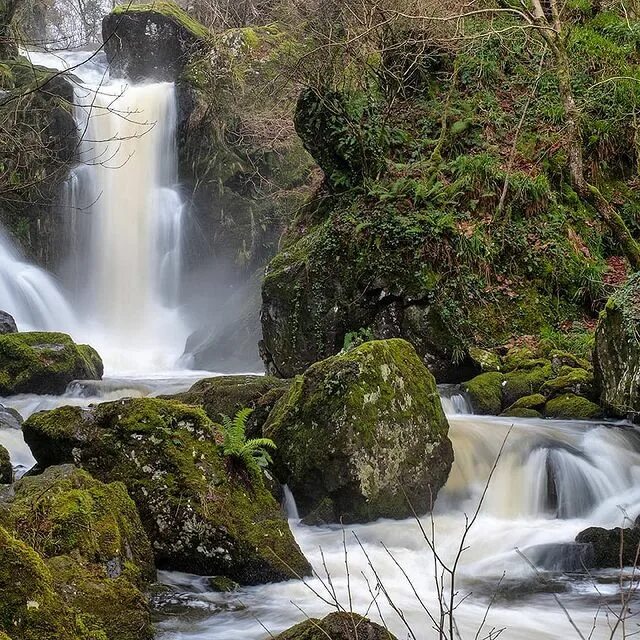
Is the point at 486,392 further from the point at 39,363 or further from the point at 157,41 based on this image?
the point at 157,41

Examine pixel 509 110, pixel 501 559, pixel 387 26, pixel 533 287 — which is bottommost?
pixel 501 559

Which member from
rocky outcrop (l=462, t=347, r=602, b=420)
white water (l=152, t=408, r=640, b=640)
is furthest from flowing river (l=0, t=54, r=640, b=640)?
rocky outcrop (l=462, t=347, r=602, b=420)

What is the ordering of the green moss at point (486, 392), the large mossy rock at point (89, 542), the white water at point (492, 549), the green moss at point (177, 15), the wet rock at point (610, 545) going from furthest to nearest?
the green moss at point (177, 15) < the green moss at point (486, 392) < the wet rock at point (610, 545) < the white water at point (492, 549) < the large mossy rock at point (89, 542)

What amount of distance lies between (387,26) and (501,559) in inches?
443

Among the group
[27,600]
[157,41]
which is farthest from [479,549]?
[157,41]

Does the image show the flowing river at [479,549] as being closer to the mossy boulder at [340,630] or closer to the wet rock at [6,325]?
the mossy boulder at [340,630]

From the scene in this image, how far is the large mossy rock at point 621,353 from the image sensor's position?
25.5 feet

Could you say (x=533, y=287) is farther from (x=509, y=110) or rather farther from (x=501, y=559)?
(x=501, y=559)

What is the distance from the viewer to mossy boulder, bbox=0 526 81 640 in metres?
2.83

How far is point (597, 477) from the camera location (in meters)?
7.05

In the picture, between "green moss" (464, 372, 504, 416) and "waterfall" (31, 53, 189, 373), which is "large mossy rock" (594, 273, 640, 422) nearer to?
"green moss" (464, 372, 504, 416)

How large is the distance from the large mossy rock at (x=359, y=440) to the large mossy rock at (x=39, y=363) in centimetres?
617

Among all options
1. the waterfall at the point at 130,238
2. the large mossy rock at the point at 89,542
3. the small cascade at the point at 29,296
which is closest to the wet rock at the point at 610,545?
the large mossy rock at the point at 89,542

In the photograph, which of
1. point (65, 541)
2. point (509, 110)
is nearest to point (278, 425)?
point (65, 541)
